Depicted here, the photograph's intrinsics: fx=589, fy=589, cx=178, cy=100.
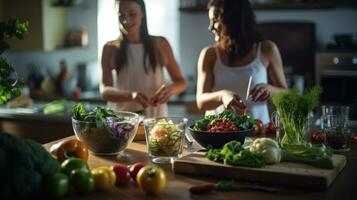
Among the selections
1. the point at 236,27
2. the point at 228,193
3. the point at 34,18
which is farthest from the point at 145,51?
the point at 34,18

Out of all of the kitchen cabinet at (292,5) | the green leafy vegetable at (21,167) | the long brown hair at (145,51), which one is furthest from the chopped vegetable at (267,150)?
the kitchen cabinet at (292,5)

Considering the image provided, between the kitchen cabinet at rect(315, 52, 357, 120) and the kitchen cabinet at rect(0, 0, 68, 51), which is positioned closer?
the kitchen cabinet at rect(315, 52, 357, 120)

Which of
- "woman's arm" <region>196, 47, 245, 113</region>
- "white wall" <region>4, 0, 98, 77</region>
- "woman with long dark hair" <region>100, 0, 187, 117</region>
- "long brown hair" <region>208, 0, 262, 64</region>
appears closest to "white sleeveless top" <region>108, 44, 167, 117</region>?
"woman with long dark hair" <region>100, 0, 187, 117</region>

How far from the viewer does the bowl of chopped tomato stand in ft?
6.78

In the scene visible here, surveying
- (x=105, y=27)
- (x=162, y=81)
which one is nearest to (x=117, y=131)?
(x=162, y=81)

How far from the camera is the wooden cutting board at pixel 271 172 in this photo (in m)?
1.71

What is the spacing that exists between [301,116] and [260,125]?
0.42 m

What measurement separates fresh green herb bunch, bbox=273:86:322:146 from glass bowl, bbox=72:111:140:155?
0.54 meters

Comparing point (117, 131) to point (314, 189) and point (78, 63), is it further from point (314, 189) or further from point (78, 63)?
point (78, 63)

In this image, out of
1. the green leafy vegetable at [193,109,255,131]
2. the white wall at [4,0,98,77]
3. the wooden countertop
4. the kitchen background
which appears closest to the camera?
the wooden countertop

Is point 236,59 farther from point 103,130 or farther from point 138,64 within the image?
point 103,130

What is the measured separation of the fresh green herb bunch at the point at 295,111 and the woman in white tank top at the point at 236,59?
646mm

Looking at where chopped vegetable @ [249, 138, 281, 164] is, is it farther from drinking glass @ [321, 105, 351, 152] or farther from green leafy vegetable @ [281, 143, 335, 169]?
drinking glass @ [321, 105, 351, 152]

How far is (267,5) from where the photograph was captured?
492 cm
